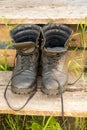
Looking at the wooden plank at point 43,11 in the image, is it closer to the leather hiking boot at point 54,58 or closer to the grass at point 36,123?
the leather hiking boot at point 54,58

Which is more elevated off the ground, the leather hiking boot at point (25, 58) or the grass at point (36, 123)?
the leather hiking boot at point (25, 58)

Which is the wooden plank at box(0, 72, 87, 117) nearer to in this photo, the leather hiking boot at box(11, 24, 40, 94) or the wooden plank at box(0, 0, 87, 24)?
the leather hiking boot at box(11, 24, 40, 94)

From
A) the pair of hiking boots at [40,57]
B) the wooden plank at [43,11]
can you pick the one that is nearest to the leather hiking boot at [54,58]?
the pair of hiking boots at [40,57]

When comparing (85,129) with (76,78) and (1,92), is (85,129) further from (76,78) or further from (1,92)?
(1,92)

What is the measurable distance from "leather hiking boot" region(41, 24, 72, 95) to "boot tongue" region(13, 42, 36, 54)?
0.05 metres

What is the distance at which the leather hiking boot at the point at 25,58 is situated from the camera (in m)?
1.65

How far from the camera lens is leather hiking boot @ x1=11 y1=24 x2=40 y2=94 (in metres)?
1.65

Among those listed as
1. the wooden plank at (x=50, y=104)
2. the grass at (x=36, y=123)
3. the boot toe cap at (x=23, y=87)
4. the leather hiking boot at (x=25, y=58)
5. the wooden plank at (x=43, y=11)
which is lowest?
the grass at (x=36, y=123)

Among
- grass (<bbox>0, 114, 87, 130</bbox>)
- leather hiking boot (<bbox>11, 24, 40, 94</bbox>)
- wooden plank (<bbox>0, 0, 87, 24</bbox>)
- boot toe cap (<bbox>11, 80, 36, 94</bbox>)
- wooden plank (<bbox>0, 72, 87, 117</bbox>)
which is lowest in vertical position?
grass (<bbox>0, 114, 87, 130</bbox>)

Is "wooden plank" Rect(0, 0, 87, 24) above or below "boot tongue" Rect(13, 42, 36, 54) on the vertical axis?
above

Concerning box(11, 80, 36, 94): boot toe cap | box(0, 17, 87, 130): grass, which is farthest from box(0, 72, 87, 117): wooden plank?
box(0, 17, 87, 130): grass

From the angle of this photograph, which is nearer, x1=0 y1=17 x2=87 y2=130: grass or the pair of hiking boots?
the pair of hiking boots

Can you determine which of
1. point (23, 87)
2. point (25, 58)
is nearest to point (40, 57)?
point (25, 58)

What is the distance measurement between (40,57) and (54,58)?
0.54ft
